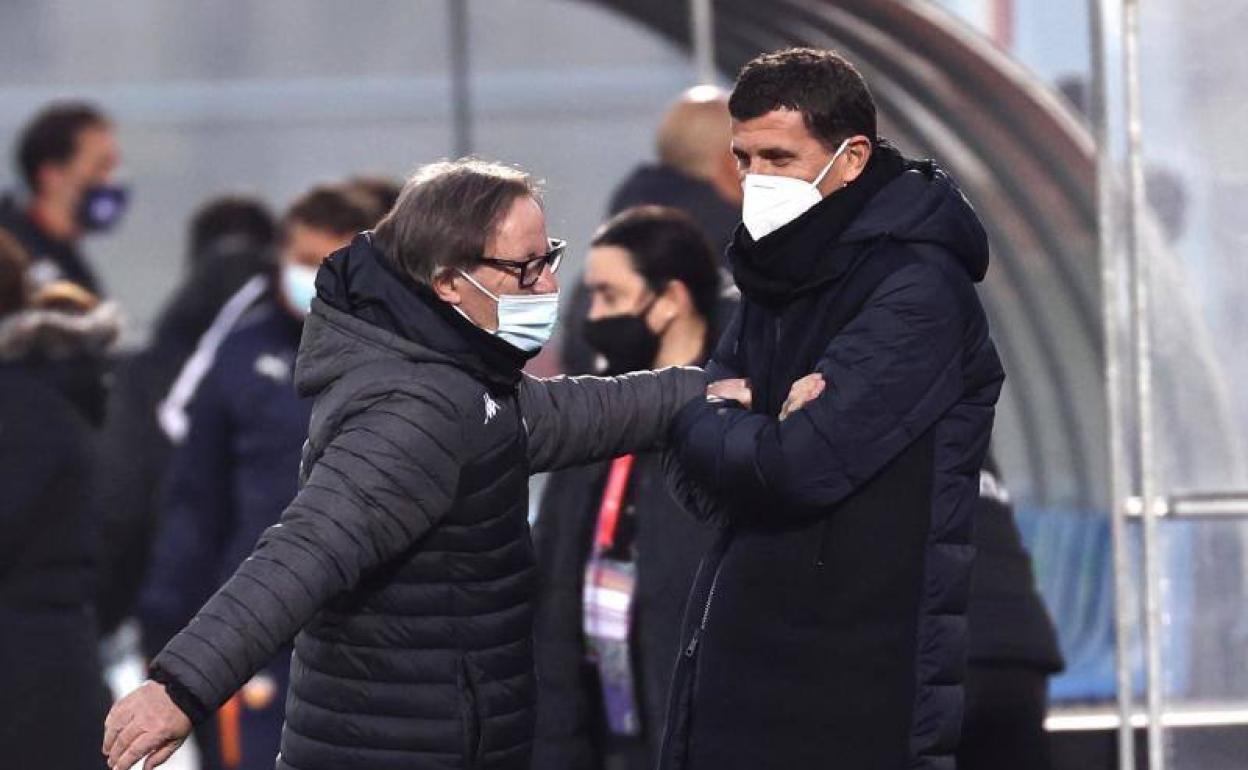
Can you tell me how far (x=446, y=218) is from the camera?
3.77 metres

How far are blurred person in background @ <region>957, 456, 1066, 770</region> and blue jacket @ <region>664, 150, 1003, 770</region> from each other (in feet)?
3.40

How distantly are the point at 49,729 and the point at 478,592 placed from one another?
2.27 m

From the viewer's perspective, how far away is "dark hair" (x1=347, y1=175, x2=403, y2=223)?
6219mm

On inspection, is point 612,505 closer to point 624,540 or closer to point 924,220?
point 624,540

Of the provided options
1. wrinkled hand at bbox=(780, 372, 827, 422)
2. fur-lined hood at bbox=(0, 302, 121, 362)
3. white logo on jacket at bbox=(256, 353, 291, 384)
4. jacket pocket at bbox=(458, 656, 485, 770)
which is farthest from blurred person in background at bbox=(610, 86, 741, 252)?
jacket pocket at bbox=(458, 656, 485, 770)

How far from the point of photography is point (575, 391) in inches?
160

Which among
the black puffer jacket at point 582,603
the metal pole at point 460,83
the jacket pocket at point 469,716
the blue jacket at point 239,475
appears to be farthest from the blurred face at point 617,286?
the metal pole at point 460,83

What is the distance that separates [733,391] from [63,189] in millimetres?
4776

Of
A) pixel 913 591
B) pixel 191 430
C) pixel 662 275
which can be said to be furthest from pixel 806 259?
pixel 191 430

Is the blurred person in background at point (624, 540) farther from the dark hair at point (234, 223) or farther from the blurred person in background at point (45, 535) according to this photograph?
the dark hair at point (234, 223)

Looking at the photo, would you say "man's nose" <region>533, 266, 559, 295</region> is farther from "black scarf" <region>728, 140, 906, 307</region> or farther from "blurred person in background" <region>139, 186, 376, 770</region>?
"blurred person in background" <region>139, 186, 376, 770</region>

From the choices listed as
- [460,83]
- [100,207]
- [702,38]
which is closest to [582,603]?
[702,38]

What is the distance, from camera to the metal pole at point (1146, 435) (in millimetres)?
5035

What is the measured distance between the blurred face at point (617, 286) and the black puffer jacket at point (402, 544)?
41.9 inches
